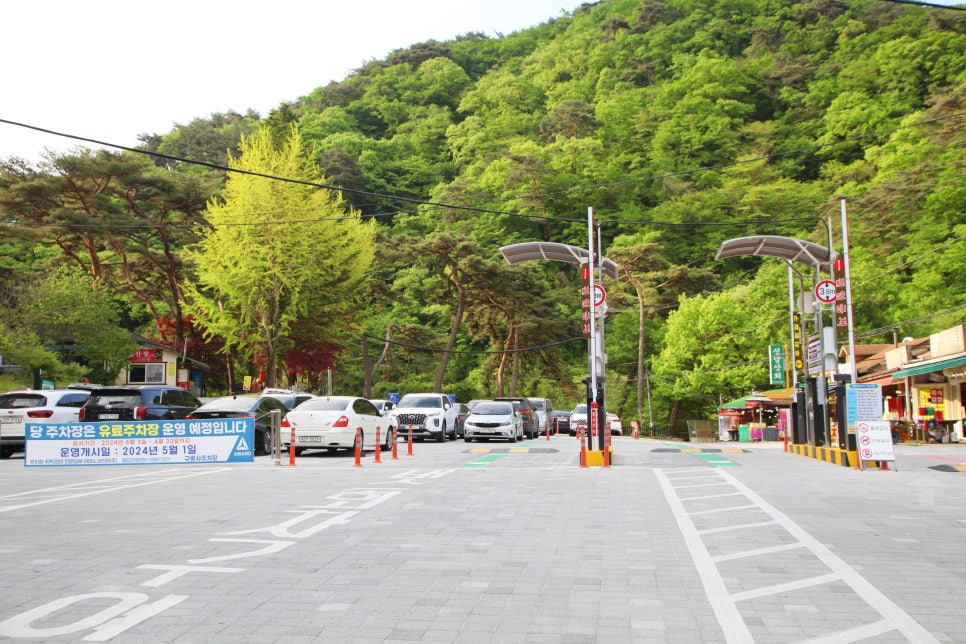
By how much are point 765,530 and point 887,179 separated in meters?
47.8

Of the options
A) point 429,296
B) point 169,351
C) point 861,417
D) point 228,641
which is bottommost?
point 228,641

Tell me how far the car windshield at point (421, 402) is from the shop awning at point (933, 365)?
19.1m

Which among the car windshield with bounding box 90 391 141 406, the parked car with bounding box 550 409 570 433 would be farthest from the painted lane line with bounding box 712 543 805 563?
the parked car with bounding box 550 409 570 433

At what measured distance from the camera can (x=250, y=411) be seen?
2075cm

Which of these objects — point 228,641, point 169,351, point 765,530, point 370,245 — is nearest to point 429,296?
point 370,245

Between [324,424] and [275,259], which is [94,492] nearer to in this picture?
[324,424]

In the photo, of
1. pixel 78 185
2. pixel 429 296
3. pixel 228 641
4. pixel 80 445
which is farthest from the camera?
pixel 429 296

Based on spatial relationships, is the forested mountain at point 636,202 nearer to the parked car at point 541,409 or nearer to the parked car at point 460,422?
the parked car at point 541,409

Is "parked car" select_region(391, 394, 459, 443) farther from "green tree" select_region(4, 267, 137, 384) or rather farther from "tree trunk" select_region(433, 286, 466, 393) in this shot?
"tree trunk" select_region(433, 286, 466, 393)

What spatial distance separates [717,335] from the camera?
188 feet

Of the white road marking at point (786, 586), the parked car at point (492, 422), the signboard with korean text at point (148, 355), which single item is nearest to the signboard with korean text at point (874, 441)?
the white road marking at point (786, 586)

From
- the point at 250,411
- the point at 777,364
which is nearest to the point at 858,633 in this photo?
the point at 250,411

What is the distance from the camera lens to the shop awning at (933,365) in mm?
31047

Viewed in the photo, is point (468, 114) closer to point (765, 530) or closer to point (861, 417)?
point (861, 417)
